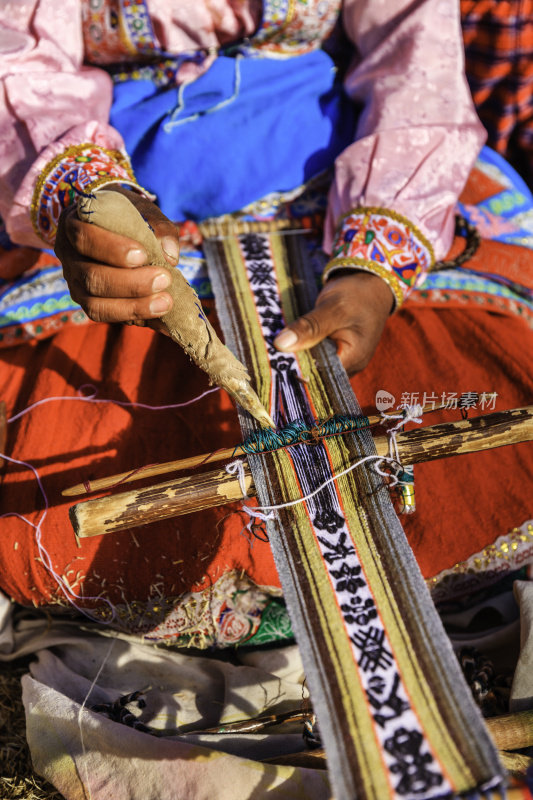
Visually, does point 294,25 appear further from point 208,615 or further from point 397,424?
point 208,615

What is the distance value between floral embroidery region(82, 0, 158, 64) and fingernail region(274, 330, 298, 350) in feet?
3.30

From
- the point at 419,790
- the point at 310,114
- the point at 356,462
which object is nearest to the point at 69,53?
the point at 310,114

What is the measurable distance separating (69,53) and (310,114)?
728 mm

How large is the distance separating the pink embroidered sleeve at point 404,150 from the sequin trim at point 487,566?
69 centimetres

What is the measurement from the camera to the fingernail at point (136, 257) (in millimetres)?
1139

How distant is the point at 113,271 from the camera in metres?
1.18

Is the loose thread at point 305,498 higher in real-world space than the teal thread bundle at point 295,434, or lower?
lower

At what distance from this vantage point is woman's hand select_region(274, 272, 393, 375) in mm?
1493

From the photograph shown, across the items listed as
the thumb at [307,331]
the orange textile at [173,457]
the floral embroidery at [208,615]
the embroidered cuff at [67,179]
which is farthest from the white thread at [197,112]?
the floral embroidery at [208,615]

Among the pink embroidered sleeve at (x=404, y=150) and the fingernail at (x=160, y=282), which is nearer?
the fingernail at (x=160, y=282)

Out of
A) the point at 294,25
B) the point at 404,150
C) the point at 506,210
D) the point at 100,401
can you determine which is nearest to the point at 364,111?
the point at 404,150

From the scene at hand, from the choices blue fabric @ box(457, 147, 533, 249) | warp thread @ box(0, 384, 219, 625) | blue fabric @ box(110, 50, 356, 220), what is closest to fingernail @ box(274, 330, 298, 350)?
warp thread @ box(0, 384, 219, 625)

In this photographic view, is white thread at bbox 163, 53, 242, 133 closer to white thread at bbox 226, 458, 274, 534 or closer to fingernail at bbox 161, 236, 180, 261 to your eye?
fingernail at bbox 161, 236, 180, 261

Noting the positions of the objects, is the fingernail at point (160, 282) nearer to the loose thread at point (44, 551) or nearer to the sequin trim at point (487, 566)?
the loose thread at point (44, 551)
